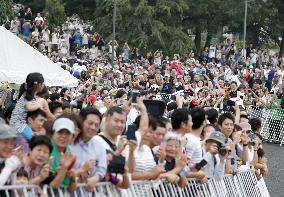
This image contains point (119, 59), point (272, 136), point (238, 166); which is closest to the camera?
point (238, 166)

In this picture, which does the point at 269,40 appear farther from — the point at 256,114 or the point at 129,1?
the point at 256,114

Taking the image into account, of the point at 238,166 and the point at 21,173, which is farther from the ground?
the point at 21,173

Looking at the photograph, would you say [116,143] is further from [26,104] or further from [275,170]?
[275,170]

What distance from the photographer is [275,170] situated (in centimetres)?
2147

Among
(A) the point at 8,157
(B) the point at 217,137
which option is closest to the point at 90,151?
(A) the point at 8,157

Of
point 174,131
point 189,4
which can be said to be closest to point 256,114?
point 174,131

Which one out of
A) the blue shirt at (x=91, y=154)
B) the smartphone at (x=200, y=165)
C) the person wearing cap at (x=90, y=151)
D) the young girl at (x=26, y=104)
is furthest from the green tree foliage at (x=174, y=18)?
the blue shirt at (x=91, y=154)

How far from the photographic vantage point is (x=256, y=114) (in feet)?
90.2

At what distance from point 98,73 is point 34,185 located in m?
24.6

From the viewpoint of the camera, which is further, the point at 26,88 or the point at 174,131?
the point at 26,88

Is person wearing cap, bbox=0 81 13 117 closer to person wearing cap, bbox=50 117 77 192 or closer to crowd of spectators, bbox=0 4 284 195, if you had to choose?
crowd of spectators, bbox=0 4 284 195

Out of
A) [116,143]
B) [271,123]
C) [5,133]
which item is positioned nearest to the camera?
[5,133]

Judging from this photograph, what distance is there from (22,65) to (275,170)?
6865 millimetres

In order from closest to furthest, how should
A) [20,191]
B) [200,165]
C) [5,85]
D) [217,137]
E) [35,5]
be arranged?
1. [20,191]
2. [200,165]
3. [217,137]
4. [5,85]
5. [35,5]
